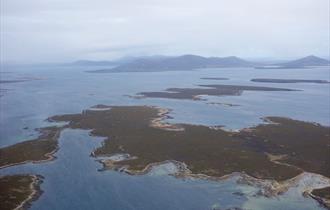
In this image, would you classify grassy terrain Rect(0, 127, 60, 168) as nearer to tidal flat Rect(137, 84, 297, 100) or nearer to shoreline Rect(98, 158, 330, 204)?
shoreline Rect(98, 158, 330, 204)

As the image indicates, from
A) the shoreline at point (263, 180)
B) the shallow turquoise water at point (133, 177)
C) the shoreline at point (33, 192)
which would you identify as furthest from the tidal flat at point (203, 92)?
the shoreline at point (33, 192)

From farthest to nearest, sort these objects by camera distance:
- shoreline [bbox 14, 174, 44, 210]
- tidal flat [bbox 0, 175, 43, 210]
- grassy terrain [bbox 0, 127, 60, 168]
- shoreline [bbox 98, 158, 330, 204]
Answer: grassy terrain [bbox 0, 127, 60, 168] → shoreline [bbox 98, 158, 330, 204] → tidal flat [bbox 0, 175, 43, 210] → shoreline [bbox 14, 174, 44, 210]

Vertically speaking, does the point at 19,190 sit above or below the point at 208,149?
below

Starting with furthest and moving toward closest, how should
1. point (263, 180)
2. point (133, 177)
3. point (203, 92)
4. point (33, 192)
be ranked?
point (203, 92)
point (133, 177)
point (263, 180)
point (33, 192)

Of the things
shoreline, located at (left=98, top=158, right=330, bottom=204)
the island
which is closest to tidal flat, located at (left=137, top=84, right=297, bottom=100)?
the island

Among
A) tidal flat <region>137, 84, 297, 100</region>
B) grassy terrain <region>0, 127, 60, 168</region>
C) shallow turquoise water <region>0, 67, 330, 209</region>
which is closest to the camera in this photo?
shallow turquoise water <region>0, 67, 330, 209</region>

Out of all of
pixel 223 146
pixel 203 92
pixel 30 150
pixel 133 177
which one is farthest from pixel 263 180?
pixel 203 92

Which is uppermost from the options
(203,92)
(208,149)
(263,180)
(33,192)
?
(203,92)

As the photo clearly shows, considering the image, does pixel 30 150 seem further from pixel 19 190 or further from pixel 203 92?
pixel 203 92

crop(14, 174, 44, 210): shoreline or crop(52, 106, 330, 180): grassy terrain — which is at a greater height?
crop(52, 106, 330, 180): grassy terrain

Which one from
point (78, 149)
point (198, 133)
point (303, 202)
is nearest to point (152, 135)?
point (198, 133)

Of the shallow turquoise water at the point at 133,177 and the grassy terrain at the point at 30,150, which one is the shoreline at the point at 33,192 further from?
the grassy terrain at the point at 30,150
